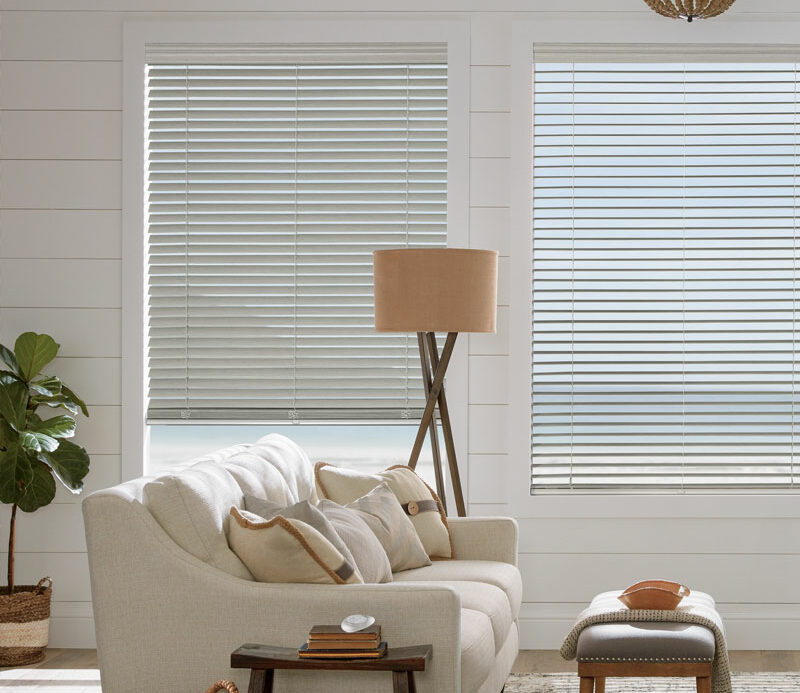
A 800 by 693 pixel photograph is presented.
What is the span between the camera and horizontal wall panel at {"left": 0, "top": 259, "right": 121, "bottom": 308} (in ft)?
15.1

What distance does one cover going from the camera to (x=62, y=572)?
15.0ft

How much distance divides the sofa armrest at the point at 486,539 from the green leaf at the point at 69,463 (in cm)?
163

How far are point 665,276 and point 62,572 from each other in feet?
10.2

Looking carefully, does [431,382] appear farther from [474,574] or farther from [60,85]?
[60,85]

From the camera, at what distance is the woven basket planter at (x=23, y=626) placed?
4191 millimetres

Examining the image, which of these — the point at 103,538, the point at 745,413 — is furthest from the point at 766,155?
the point at 103,538

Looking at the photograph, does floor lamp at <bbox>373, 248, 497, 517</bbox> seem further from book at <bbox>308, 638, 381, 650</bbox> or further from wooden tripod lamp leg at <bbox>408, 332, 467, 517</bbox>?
book at <bbox>308, 638, 381, 650</bbox>

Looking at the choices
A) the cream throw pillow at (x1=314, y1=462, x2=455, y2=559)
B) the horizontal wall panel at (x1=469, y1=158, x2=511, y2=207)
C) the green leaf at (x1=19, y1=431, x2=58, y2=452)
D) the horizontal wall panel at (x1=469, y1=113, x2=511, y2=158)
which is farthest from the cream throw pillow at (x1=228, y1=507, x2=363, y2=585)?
the horizontal wall panel at (x1=469, y1=113, x2=511, y2=158)

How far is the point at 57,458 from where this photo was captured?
4285mm

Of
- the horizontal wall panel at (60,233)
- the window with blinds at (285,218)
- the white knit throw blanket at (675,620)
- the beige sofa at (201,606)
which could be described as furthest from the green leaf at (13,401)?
the white knit throw blanket at (675,620)

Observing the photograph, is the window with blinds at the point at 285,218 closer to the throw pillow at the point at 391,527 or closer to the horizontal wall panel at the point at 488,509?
the horizontal wall panel at the point at 488,509

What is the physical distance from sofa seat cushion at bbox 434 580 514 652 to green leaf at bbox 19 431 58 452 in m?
1.84

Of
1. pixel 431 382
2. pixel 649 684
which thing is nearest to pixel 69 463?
pixel 431 382

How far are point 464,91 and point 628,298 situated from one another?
1.22 m
